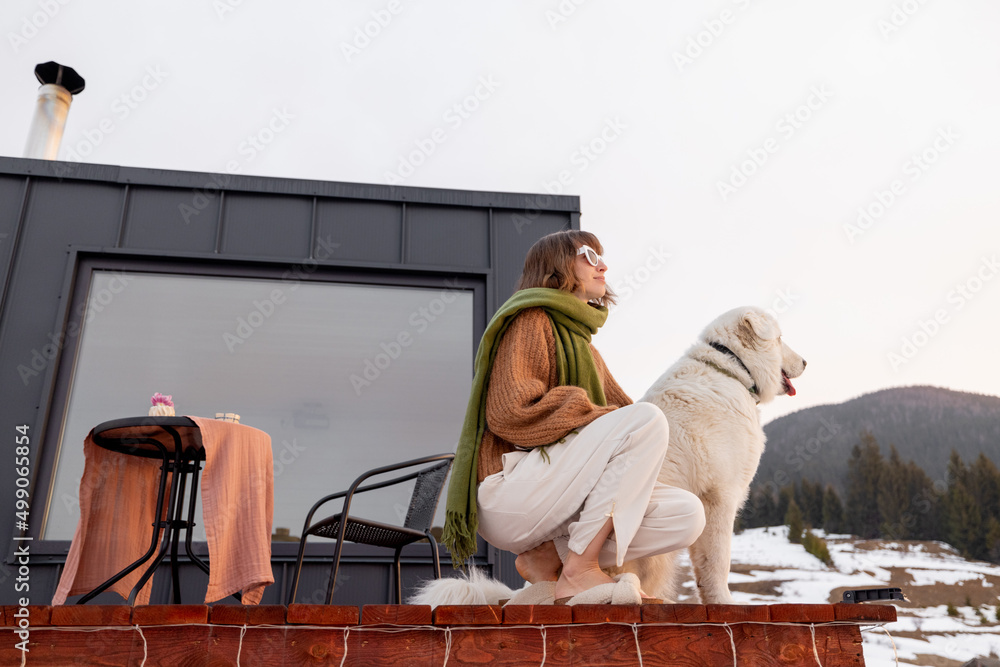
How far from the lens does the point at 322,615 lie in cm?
154

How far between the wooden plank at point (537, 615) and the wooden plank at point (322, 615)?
37 centimetres

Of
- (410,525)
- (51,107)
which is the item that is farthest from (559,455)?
(51,107)

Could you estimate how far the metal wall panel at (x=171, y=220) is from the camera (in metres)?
4.70

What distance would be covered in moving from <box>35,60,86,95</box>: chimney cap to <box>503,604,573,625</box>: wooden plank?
7606mm

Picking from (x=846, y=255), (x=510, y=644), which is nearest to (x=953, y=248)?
(x=846, y=255)

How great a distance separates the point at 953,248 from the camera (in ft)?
23.6

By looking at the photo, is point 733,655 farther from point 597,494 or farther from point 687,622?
point 597,494

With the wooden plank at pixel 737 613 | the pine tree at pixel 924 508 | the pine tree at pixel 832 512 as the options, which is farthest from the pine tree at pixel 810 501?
the wooden plank at pixel 737 613

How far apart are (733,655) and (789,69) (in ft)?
22.7

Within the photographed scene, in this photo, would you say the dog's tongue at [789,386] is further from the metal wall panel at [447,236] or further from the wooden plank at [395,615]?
the metal wall panel at [447,236]

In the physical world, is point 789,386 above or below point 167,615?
above

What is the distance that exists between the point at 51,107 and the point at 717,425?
7.08 m

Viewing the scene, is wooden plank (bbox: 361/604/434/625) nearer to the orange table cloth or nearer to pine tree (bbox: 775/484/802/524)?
the orange table cloth

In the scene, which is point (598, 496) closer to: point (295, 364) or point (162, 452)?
point (162, 452)
